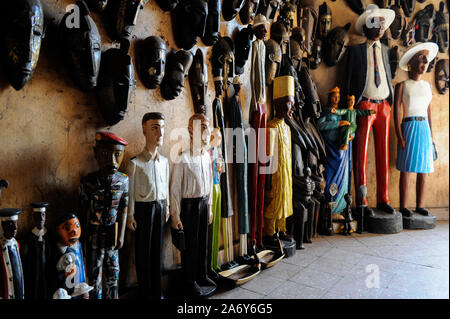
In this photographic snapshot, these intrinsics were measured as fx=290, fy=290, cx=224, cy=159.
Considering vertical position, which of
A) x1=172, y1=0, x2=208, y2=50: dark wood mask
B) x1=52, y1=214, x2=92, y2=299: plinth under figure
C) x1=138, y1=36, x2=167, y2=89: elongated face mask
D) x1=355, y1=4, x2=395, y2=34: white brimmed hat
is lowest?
x1=52, y1=214, x2=92, y2=299: plinth under figure

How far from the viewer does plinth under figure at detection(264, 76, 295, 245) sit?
3471mm

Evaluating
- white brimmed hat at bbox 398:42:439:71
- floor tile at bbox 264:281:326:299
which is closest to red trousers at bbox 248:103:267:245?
floor tile at bbox 264:281:326:299

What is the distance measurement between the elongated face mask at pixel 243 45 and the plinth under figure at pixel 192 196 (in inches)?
49.4

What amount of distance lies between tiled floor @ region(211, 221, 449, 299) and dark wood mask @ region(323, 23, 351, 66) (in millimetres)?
2890

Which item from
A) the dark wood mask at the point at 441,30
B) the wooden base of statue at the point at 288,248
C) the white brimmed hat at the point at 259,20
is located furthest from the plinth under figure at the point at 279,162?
the dark wood mask at the point at 441,30

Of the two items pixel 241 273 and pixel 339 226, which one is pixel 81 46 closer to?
pixel 241 273

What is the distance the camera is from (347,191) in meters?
4.53

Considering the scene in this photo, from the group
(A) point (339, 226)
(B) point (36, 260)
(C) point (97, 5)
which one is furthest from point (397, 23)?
(B) point (36, 260)

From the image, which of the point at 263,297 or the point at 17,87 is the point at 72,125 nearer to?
the point at 17,87

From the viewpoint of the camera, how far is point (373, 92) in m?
4.64

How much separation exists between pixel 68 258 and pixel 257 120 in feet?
7.65

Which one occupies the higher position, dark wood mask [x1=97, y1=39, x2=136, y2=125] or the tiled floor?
dark wood mask [x1=97, y1=39, x2=136, y2=125]

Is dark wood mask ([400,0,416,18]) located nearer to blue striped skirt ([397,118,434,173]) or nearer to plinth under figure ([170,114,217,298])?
blue striped skirt ([397,118,434,173])
